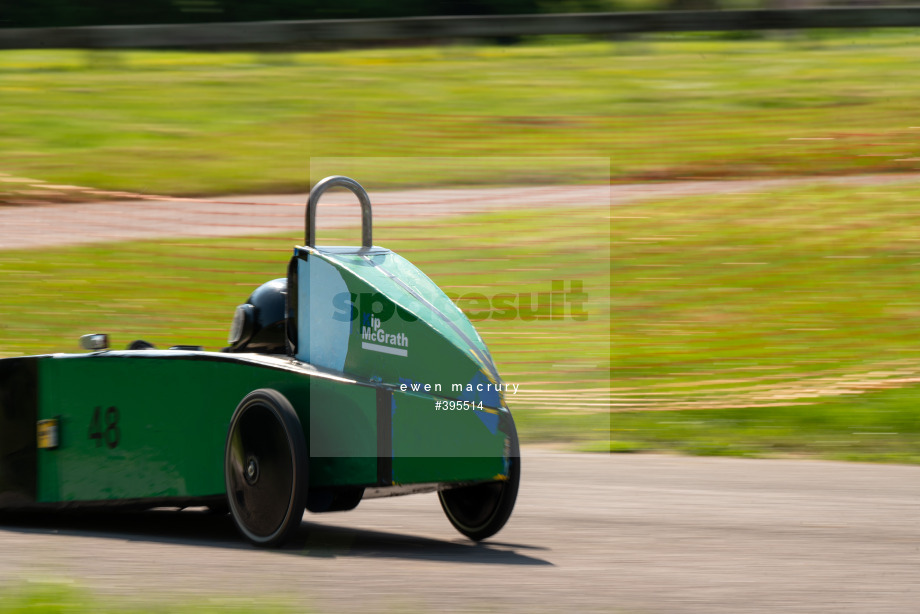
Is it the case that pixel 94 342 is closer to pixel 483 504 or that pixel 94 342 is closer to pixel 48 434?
pixel 48 434

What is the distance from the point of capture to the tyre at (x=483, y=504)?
17.0 feet

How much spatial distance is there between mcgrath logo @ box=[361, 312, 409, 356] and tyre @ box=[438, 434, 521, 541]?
0.58 metres

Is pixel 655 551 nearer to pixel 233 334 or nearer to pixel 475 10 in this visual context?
pixel 233 334

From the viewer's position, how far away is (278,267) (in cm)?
1238

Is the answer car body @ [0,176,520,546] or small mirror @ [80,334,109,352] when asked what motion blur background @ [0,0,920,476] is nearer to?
car body @ [0,176,520,546]

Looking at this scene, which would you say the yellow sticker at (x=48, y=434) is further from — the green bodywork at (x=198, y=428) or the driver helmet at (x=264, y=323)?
the driver helmet at (x=264, y=323)

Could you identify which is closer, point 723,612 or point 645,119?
point 723,612

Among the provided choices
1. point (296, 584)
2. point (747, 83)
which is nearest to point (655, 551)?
point (296, 584)

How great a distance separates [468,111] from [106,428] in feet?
43.3

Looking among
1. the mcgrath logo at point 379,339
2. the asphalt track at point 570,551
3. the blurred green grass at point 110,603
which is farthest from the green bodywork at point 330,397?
the blurred green grass at point 110,603

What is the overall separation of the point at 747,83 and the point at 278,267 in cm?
986

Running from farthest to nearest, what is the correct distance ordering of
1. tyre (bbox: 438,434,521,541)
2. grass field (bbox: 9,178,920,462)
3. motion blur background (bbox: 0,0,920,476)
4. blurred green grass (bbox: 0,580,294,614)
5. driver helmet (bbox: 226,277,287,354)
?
1. motion blur background (bbox: 0,0,920,476)
2. grass field (bbox: 9,178,920,462)
3. driver helmet (bbox: 226,277,287,354)
4. tyre (bbox: 438,434,521,541)
5. blurred green grass (bbox: 0,580,294,614)

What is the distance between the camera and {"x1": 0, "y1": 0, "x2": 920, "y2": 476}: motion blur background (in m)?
9.79

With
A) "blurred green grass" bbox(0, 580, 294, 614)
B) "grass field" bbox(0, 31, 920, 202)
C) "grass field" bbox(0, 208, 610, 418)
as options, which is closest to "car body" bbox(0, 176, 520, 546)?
"blurred green grass" bbox(0, 580, 294, 614)
